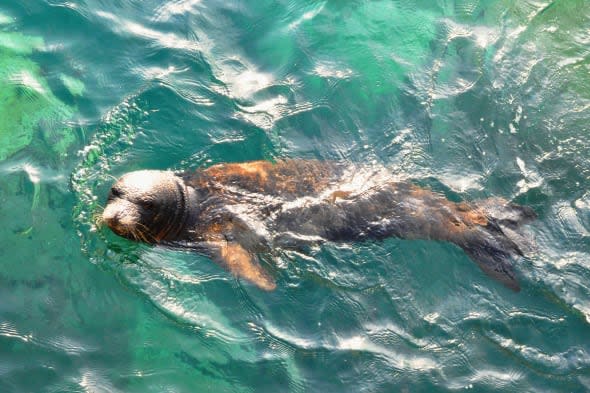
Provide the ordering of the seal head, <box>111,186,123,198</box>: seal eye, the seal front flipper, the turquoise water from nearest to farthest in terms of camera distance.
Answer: the seal head
<box>111,186,123,198</box>: seal eye
the turquoise water
the seal front flipper

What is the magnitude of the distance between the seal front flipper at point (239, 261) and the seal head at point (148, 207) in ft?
1.47

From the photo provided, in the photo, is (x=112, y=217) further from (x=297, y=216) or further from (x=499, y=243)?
(x=499, y=243)

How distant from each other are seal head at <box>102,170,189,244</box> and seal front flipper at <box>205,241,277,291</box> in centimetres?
45

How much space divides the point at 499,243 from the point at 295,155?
2.49 metres

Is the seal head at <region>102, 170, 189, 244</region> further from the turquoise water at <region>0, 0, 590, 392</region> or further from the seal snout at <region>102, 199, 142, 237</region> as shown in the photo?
the turquoise water at <region>0, 0, 590, 392</region>

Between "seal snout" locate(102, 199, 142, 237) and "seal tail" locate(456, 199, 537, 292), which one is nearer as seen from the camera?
"seal snout" locate(102, 199, 142, 237)

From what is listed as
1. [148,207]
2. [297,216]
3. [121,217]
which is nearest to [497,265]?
[297,216]

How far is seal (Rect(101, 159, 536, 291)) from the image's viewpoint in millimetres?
6621

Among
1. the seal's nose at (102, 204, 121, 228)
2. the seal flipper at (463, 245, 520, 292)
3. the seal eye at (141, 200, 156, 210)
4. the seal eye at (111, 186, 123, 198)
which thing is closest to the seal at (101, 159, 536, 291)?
the seal flipper at (463, 245, 520, 292)

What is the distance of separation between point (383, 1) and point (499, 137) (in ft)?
8.76

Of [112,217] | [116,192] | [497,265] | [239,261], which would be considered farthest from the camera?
[497,265]

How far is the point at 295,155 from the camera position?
24.0ft

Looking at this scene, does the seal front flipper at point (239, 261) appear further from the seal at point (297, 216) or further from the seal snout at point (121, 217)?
the seal snout at point (121, 217)

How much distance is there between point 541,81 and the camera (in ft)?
26.2
